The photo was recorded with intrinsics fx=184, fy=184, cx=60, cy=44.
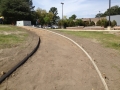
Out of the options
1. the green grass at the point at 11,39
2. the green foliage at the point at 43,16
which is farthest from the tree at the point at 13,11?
the green grass at the point at 11,39

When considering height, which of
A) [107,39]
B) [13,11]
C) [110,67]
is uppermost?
[13,11]

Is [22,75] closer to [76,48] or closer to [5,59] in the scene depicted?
[5,59]

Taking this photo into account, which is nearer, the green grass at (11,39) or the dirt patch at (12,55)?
the dirt patch at (12,55)

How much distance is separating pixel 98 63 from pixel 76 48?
84.3 inches

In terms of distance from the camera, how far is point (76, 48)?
9.16 metres

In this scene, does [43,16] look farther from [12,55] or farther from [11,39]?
[12,55]

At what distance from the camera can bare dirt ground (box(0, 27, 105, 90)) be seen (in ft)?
16.2

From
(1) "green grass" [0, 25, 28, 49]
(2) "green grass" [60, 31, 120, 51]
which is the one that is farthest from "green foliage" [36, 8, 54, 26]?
(1) "green grass" [0, 25, 28, 49]

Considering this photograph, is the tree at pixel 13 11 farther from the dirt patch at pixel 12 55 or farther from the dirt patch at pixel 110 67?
the dirt patch at pixel 110 67

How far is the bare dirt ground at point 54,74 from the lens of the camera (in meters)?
4.95

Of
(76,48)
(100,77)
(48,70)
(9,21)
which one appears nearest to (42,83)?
(48,70)

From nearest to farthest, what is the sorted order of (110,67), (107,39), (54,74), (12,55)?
(54,74), (12,55), (110,67), (107,39)

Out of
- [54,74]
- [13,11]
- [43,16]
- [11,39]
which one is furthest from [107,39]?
[43,16]

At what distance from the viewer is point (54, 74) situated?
570cm
